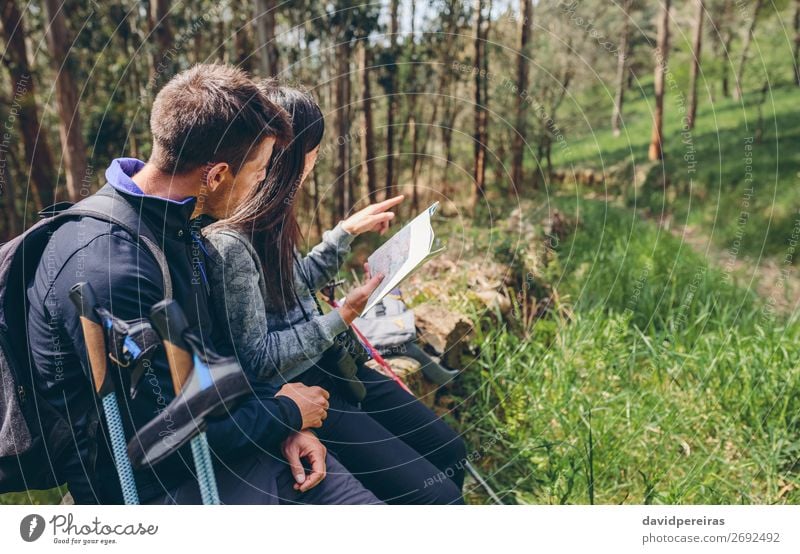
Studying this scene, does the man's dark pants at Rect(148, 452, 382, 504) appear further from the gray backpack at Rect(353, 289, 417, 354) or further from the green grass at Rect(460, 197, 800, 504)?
the green grass at Rect(460, 197, 800, 504)

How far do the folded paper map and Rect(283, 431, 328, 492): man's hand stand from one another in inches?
12.1

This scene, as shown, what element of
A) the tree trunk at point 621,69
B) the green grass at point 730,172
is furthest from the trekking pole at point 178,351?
the tree trunk at point 621,69

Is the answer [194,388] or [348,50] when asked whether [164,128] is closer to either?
[194,388]

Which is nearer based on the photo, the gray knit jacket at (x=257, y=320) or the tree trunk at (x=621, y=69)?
the gray knit jacket at (x=257, y=320)

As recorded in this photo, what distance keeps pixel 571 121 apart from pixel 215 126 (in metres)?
7.04

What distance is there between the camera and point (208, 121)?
4.20ft

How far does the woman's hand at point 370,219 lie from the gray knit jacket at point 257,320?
1.03 feet

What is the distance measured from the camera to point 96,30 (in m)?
6.88

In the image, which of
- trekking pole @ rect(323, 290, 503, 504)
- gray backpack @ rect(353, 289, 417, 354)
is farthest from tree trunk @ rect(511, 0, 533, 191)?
trekking pole @ rect(323, 290, 503, 504)

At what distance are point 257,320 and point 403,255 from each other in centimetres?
39

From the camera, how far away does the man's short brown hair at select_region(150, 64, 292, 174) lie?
1280 millimetres

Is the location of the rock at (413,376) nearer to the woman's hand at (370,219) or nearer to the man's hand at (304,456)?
the woman's hand at (370,219)

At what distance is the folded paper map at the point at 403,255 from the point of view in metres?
1.49
